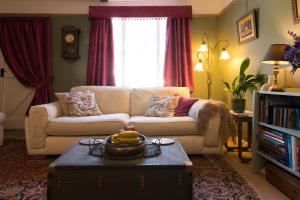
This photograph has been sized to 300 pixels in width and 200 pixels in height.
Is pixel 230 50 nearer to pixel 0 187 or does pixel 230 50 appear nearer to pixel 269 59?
pixel 269 59

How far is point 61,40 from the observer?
3.97 m

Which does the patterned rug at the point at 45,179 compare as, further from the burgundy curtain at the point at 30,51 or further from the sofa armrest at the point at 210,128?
the burgundy curtain at the point at 30,51

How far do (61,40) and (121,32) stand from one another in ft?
3.30

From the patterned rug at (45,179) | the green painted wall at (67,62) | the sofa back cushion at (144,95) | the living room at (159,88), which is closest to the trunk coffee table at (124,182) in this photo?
the living room at (159,88)

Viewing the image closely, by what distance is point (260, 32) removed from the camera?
2.75m

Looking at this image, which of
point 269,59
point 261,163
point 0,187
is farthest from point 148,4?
point 0,187

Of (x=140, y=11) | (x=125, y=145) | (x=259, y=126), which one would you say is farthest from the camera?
(x=140, y=11)

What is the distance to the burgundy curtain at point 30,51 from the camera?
389 centimetres

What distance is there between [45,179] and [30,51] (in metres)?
2.59

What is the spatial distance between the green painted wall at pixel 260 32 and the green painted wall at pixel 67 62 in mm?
2278

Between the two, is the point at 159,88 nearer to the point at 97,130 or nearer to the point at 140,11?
the point at 97,130

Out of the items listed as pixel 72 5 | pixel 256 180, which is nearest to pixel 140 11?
pixel 72 5

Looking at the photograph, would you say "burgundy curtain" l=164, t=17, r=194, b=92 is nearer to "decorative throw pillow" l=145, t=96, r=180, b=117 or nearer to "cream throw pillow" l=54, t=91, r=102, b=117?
"decorative throw pillow" l=145, t=96, r=180, b=117

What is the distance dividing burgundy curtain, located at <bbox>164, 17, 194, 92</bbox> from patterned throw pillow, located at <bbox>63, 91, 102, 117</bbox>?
1286 millimetres
